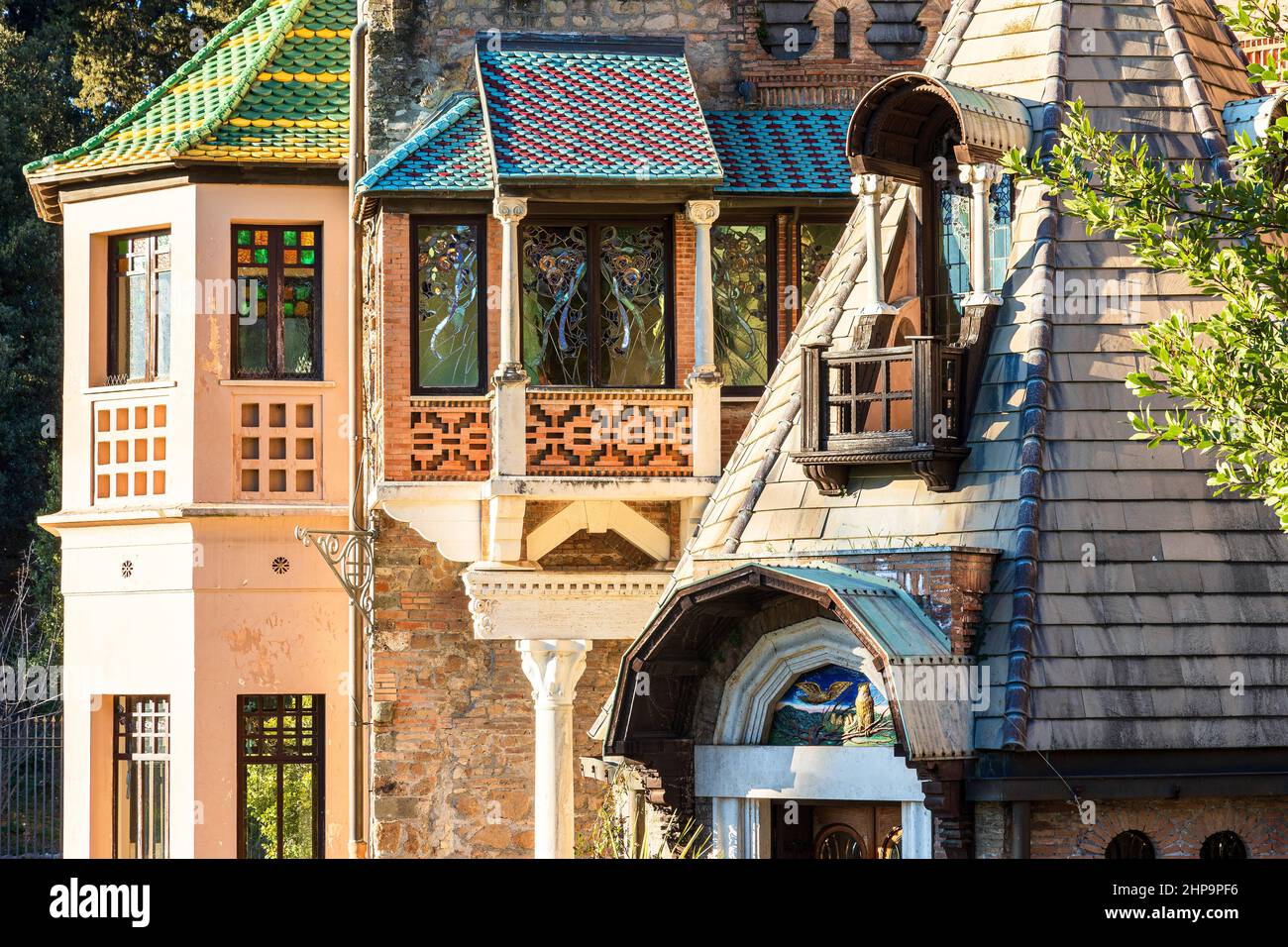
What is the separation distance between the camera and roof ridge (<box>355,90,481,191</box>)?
63.7 ft

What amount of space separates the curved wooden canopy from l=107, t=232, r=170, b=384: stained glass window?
855 centimetres

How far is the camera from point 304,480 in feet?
72.7

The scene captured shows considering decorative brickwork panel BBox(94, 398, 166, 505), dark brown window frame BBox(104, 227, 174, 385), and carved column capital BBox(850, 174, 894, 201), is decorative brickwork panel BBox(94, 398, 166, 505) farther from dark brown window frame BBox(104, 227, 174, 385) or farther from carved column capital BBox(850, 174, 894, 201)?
carved column capital BBox(850, 174, 894, 201)

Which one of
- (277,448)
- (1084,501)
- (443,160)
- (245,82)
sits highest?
(245,82)

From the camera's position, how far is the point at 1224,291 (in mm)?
12797

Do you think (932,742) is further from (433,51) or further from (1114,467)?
(433,51)

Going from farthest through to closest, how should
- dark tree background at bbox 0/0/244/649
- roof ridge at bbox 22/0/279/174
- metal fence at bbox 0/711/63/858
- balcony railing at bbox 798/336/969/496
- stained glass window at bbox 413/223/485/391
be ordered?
1. dark tree background at bbox 0/0/244/649
2. metal fence at bbox 0/711/63/858
3. roof ridge at bbox 22/0/279/174
4. stained glass window at bbox 413/223/485/391
5. balcony railing at bbox 798/336/969/496

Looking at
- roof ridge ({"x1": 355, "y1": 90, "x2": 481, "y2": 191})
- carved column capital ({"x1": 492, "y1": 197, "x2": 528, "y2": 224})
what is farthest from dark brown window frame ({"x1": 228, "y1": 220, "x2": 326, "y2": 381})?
carved column capital ({"x1": 492, "y1": 197, "x2": 528, "y2": 224})

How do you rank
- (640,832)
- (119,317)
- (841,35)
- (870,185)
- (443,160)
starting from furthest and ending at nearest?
(119,317) < (841,35) < (443,160) < (640,832) < (870,185)

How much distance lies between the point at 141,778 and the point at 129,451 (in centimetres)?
308

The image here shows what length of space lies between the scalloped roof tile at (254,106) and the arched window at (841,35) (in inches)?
178

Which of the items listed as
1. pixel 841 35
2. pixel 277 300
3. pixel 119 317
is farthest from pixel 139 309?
pixel 841 35

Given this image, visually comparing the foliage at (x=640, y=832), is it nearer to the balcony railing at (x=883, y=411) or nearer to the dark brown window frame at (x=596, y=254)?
the balcony railing at (x=883, y=411)

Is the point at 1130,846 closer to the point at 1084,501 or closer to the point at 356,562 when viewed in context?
the point at 1084,501
